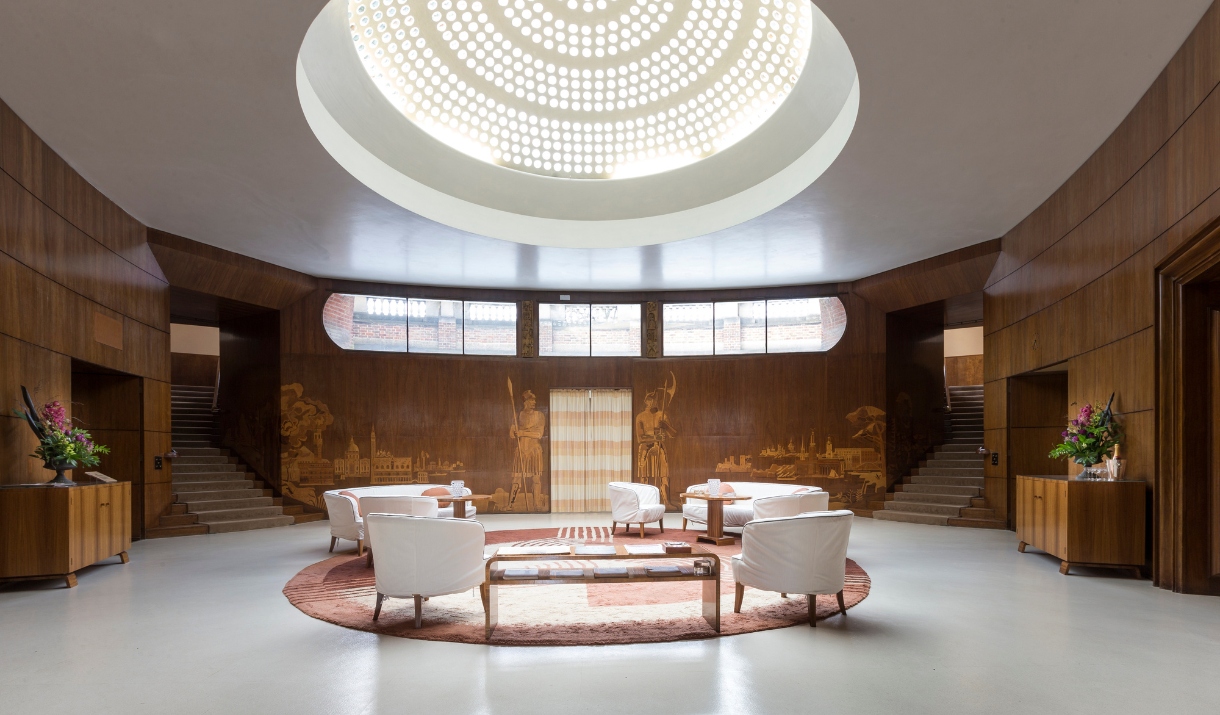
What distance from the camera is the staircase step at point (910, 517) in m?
11.2

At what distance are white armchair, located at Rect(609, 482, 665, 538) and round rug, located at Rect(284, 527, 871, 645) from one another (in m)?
2.70

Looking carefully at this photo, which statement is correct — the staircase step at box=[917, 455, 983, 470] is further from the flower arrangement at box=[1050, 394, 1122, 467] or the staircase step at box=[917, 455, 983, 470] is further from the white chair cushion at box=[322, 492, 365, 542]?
the white chair cushion at box=[322, 492, 365, 542]

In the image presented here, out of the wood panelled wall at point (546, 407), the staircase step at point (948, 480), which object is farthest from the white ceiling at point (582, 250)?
the staircase step at point (948, 480)

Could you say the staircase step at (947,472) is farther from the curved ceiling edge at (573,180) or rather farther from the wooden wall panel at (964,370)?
the curved ceiling edge at (573,180)

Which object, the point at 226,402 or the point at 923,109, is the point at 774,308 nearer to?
the point at 923,109

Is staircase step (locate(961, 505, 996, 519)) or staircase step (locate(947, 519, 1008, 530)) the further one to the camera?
staircase step (locate(961, 505, 996, 519))

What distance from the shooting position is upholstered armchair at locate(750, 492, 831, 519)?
8.06 m

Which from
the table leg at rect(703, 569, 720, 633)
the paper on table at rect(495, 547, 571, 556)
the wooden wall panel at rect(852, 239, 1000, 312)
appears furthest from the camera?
the wooden wall panel at rect(852, 239, 1000, 312)

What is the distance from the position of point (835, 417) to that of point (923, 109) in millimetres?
7599

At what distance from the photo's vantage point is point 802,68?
7.20 metres

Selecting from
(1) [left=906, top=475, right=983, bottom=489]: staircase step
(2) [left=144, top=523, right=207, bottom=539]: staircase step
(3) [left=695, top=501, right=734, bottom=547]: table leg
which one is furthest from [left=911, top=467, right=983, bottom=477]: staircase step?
(2) [left=144, top=523, right=207, bottom=539]: staircase step

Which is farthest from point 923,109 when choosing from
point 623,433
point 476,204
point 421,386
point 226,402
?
point 226,402

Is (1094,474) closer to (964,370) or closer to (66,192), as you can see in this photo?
(66,192)

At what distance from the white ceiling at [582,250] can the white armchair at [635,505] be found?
360 centimetres
